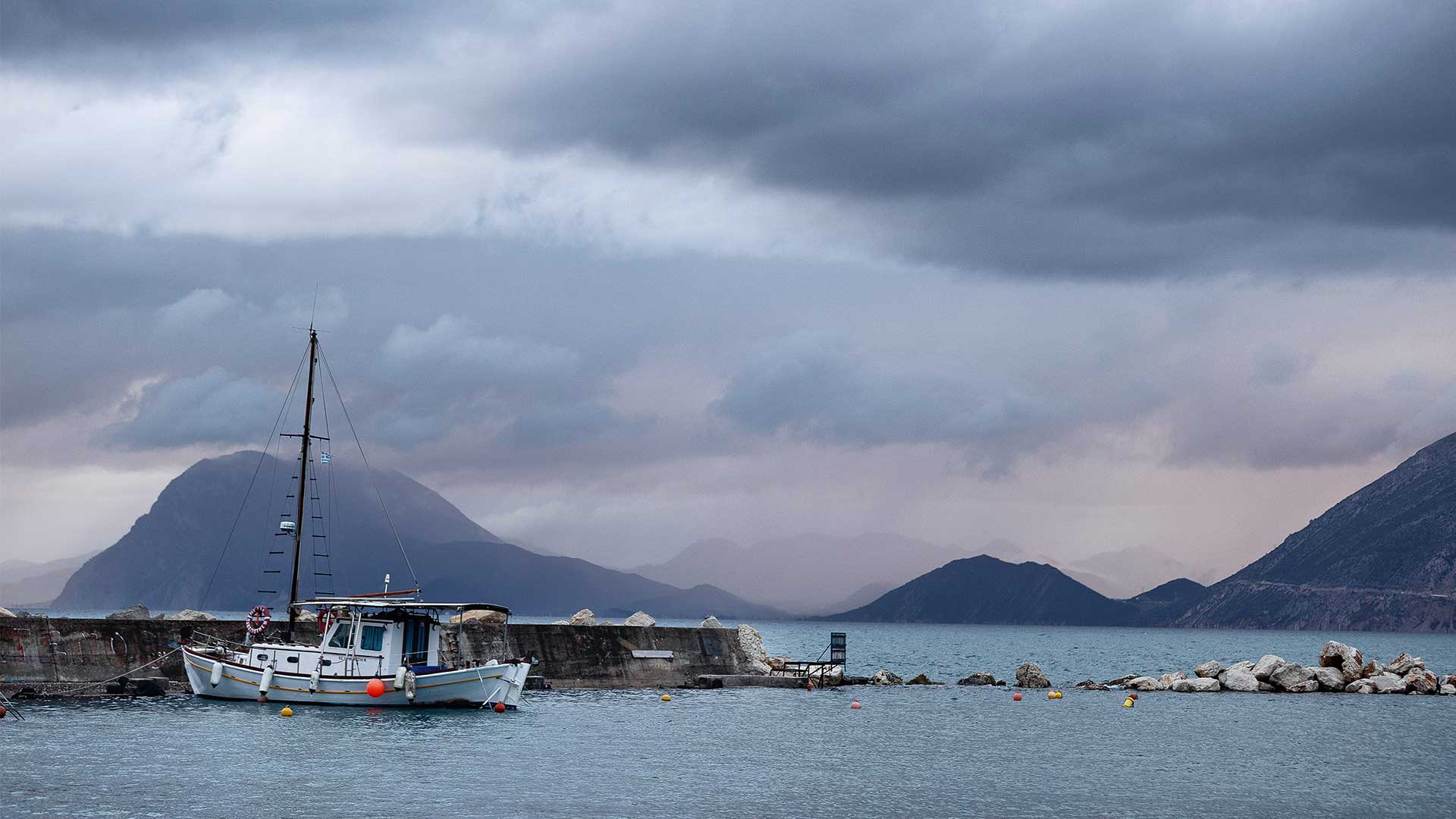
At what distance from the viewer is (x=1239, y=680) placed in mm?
88312

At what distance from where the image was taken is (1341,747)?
55.9 metres

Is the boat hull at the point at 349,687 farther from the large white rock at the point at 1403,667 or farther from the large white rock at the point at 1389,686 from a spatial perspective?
the large white rock at the point at 1403,667

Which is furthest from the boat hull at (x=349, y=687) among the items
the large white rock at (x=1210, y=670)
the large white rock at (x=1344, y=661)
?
the large white rock at (x=1344, y=661)

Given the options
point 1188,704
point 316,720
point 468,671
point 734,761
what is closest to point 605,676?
point 468,671

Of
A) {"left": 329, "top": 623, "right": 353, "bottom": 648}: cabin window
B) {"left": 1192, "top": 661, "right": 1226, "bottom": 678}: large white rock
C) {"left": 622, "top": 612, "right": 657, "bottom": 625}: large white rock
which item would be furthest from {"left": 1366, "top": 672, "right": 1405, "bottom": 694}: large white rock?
{"left": 329, "top": 623, "right": 353, "bottom": 648}: cabin window

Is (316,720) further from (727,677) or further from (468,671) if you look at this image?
(727,677)

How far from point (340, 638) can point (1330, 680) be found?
60304 millimetres

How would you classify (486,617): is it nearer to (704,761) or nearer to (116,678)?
(116,678)

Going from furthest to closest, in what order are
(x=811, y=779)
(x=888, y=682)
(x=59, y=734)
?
(x=888, y=682) → (x=59, y=734) → (x=811, y=779)

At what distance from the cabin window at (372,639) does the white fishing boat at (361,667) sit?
0.10ft

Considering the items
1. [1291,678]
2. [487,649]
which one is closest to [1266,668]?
[1291,678]

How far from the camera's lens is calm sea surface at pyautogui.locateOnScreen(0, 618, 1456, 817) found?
120 ft

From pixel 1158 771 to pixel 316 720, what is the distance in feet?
100.0

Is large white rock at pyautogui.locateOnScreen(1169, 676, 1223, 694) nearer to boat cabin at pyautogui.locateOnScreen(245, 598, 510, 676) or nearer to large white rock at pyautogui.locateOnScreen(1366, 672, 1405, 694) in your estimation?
large white rock at pyautogui.locateOnScreen(1366, 672, 1405, 694)
